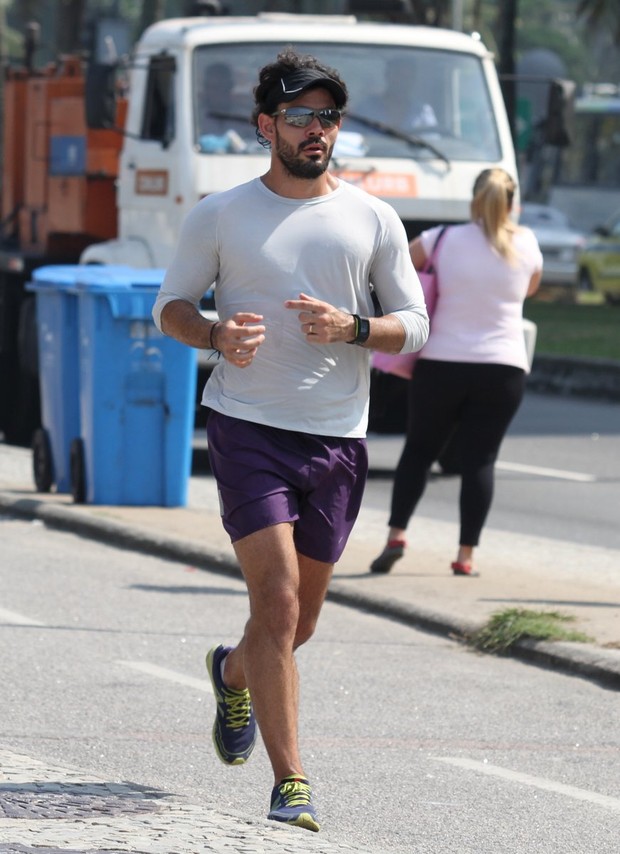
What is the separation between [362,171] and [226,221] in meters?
8.22

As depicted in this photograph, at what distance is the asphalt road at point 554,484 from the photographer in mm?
11562

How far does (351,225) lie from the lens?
204 inches

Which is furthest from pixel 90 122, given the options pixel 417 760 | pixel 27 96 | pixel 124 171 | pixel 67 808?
pixel 67 808

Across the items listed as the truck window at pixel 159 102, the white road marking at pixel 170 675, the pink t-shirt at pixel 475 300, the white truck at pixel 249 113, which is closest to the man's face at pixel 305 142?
the white road marking at pixel 170 675

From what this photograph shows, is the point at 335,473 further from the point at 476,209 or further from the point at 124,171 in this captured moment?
the point at 124,171

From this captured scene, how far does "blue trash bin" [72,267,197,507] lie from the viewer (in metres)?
11.4

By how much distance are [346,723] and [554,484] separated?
712 cm

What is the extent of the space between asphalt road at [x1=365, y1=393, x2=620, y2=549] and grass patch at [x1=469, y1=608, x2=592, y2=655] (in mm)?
2861

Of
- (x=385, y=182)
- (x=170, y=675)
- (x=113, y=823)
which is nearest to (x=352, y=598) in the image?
(x=170, y=675)

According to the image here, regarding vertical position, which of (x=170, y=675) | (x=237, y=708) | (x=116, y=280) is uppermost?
(x=237, y=708)

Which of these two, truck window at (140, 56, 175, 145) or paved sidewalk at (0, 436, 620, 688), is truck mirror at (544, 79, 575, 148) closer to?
truck window at (140, 56, 175, 145)

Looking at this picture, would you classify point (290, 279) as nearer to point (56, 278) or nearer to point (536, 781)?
point (536, 781)

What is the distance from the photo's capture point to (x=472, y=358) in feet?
30.0

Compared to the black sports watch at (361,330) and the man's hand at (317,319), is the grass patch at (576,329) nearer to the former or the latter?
the black sports watch at (361,330)
